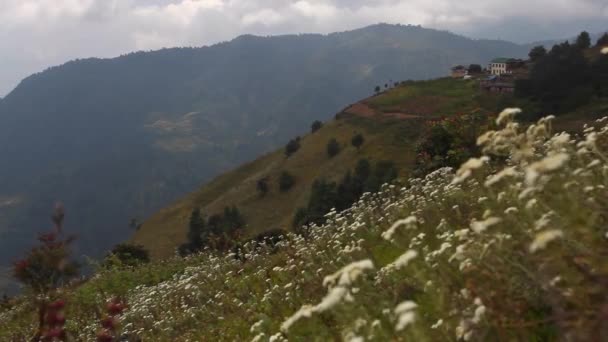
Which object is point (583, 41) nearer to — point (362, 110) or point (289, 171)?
point (362, 110)

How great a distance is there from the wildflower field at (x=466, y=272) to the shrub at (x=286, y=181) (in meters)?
65.5

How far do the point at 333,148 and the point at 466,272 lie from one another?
75868 mm

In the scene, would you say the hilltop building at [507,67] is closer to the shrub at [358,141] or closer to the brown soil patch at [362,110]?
the brown soil patch at [362,110]

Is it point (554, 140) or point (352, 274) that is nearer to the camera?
point (352, 274)

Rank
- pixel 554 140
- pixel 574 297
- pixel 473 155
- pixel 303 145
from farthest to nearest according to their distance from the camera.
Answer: pixel 303 145, pixel 473 155, pixel 554 140, pixel 574 297

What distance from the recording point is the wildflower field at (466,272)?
3.77 metres

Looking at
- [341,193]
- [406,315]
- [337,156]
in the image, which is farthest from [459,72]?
[406,315]

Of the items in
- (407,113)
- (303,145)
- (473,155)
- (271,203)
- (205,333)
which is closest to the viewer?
(205,333)

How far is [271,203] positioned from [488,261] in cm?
7401

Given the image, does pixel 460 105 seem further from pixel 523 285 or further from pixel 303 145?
pixel 523 285

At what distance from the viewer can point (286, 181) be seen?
78.8 meters

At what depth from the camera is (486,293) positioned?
4.38 m

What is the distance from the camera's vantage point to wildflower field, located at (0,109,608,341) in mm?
3768

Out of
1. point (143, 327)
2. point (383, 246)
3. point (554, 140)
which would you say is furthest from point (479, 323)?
point (143, 327)
